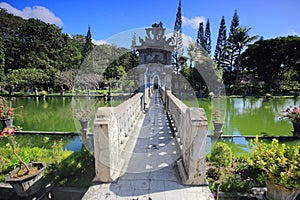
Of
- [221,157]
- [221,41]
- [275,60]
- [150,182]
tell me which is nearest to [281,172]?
[221,157]

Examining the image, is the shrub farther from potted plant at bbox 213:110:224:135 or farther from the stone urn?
the stone urn

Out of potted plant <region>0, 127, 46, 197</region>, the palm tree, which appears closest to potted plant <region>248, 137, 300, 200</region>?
potted plant <region>0, 127, 46, 197</region>

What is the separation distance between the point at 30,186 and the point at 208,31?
31787mm

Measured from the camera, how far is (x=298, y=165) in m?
2.21

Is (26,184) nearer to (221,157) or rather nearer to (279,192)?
(221,157)

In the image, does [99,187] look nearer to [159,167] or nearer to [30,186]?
[159,167]

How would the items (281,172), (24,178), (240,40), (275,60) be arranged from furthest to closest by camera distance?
(240,40), (275,60), (24,178), (281,172)

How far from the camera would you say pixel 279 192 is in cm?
227

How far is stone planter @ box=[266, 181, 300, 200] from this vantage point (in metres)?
2.23

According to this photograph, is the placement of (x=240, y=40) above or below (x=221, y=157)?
above

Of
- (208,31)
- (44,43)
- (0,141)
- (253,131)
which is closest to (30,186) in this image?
(0,141)

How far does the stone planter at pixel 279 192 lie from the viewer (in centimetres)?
223

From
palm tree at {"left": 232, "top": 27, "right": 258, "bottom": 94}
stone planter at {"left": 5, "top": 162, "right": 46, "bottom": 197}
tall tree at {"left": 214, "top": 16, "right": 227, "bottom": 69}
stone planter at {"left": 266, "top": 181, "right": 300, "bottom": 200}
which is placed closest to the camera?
stone planter at {"left": 266, "top": 181, "right": 300, "bottom": 200}

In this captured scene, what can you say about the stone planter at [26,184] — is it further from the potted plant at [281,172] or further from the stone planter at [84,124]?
the potted plant at [281,172]
